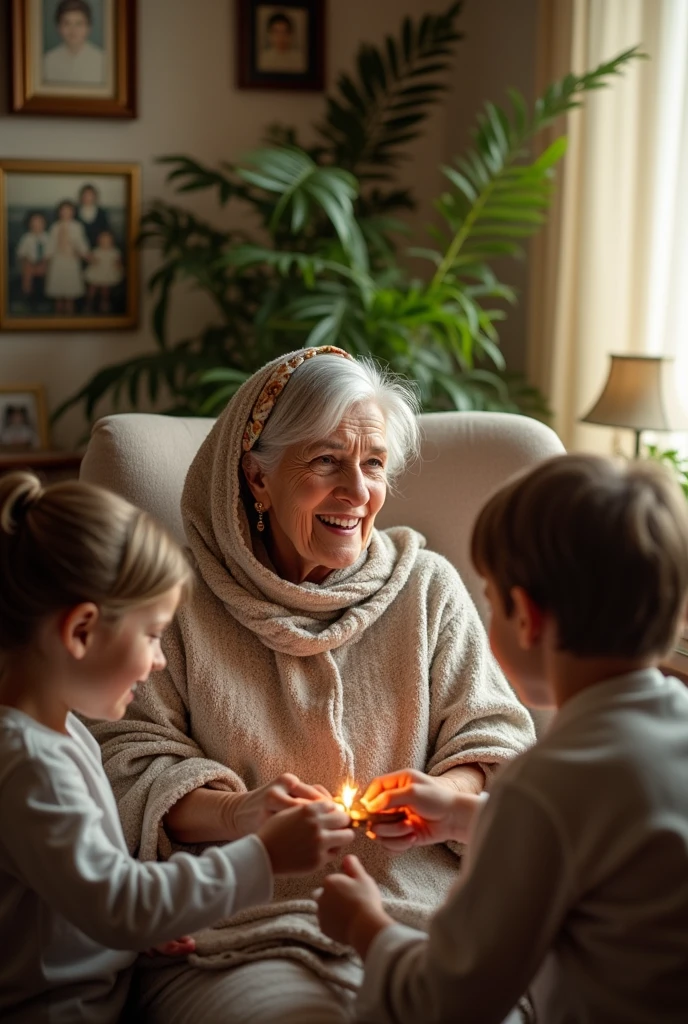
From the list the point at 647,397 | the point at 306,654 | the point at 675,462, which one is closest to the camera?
the point at 306,654

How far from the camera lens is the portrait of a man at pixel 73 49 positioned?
389 cm

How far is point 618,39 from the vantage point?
338cm

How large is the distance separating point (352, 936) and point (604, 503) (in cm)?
57

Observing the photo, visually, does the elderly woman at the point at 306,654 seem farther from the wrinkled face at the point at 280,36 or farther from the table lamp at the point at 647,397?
the wrinkled face at the point at 280,36

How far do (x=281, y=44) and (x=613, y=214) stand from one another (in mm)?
1516

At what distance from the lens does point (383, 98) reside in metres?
4.07

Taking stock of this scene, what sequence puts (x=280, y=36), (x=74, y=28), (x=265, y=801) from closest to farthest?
(x=265, y=801) < (x=74, y=28) < (x=280, y=36)

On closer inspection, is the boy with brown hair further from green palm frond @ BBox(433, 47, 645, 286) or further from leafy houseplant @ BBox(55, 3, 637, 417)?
green palm frond @ BBox(433, 47, 645, 286)

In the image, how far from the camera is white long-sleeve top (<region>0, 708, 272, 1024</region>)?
49.0 inches

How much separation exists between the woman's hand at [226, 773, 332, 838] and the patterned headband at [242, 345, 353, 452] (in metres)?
0.58

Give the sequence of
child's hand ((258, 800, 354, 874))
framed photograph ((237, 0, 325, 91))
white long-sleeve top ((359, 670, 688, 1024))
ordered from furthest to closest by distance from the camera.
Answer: framed photograph ((237, 0, 325, 91)) → child's hand ((258, 800, 354, 874)) → white long-sleeve top ((359, 670, 688, 1024))

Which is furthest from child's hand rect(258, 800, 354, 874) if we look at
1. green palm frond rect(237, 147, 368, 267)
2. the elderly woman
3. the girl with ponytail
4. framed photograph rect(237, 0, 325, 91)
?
framed photograph rect(237, 0, 325, 91)

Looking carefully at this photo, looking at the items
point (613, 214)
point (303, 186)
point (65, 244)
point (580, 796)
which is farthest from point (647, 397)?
point (65, 244)

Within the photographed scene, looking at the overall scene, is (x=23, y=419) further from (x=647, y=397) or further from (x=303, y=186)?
(x=647, y=397)
